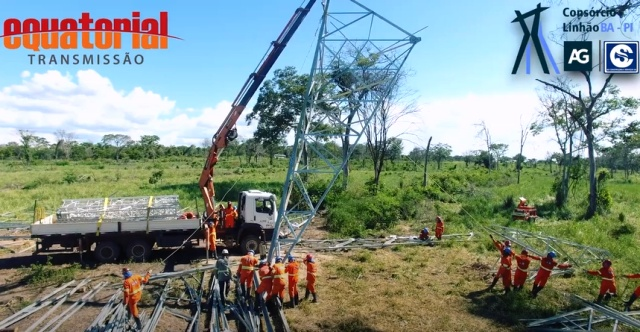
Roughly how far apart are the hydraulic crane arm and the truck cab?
3.80 feet

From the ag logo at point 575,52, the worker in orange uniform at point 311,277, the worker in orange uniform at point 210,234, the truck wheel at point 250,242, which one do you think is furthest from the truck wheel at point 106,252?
the ag logo at point 575,52

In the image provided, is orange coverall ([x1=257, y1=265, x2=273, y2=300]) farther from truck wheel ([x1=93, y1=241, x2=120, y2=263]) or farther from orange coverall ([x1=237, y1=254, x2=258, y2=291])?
truck wheel ([x1=93, y1=241, x2=120, y2=263])

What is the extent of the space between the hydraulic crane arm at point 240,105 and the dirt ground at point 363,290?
268cm

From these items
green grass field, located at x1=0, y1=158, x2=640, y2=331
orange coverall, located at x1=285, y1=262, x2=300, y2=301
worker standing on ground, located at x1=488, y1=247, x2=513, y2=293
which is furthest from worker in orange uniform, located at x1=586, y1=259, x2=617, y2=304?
orange coverall, located at x1=285, y1=262, x2=300, y2=301

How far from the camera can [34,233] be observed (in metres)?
15.1

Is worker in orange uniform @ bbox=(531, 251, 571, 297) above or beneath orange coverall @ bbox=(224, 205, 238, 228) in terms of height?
beneath

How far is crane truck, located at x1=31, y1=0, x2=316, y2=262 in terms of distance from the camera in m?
15.5

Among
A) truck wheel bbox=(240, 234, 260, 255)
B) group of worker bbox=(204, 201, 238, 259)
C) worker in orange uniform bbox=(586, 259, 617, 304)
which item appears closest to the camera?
worker in orange uniform bbox=(586, 259, 617, 304)

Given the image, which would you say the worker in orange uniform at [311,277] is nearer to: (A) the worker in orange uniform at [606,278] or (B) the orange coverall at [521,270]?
(B) the orange coverall at [521,270]

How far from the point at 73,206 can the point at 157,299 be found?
710 cm

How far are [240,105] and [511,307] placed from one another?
37.6ft

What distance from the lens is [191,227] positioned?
16500 mm

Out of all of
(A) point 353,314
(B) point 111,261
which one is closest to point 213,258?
(B) point 111,261

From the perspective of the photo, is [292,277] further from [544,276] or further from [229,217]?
[544,276]
